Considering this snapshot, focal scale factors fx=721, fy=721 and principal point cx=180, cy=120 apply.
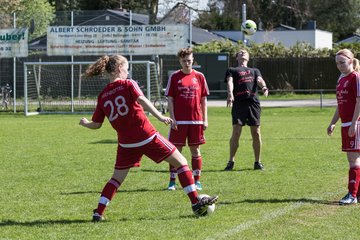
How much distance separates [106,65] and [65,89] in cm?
2467

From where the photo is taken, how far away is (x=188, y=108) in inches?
387

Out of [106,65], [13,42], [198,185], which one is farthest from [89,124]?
[13,42]

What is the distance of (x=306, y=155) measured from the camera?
14109 millimetres

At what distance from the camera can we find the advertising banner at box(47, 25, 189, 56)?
1204 inches

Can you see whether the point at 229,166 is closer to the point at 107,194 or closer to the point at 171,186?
the point at 171,186

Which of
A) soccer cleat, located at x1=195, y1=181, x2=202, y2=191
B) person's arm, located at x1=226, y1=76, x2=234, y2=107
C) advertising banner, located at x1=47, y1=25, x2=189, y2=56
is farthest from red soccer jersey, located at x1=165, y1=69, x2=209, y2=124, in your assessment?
advertising banner, located at x1=47, y1=25, x2=189, y2=56

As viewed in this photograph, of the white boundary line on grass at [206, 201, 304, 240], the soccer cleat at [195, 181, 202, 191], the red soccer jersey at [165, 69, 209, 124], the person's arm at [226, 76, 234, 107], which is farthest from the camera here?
the person's arm at [226, 76, 234, 107]

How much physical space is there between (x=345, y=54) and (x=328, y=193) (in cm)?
194

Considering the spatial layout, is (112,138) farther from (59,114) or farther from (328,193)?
(59,114)

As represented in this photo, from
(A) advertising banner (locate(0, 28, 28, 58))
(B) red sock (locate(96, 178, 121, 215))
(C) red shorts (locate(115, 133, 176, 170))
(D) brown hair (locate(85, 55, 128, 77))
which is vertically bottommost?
(B) red sock (locate(96, 178, 121, 215))

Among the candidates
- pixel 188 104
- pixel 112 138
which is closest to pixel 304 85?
pixel 112 138

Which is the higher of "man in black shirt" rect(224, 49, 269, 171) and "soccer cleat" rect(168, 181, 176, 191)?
"man in black shirt" rect(224, 49, 269, 171)

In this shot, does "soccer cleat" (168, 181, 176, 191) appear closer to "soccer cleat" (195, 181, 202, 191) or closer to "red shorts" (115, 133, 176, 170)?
"soccer cleat" (195, 181, 202, 191)

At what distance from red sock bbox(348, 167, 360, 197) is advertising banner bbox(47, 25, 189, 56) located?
2204 cm
